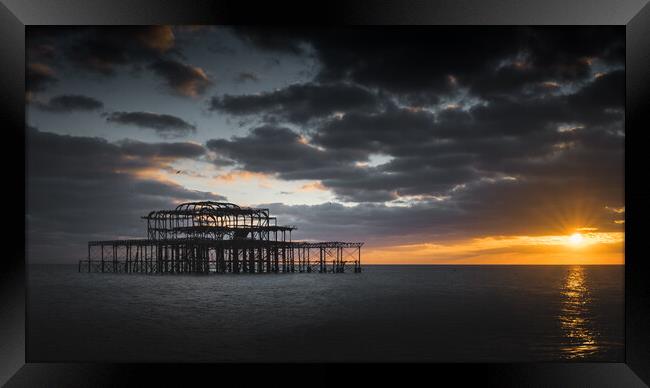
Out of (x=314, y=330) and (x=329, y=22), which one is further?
(x=314, y=330)

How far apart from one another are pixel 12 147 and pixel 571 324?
21016 millimetres

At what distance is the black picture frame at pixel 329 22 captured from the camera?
7250mm

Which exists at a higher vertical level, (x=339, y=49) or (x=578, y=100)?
(x=339, y=49)

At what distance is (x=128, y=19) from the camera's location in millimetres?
7434

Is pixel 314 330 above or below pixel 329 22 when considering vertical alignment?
below

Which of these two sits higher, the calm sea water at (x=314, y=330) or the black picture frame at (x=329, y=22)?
the black picture frame at (x=329, y=22)

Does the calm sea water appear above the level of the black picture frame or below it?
below

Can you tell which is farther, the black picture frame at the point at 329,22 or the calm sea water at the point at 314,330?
the calm sea water at the point at 314,330

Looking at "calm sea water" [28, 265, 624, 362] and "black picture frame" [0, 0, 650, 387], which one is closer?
"black picture frame" [0, 0, 650, 387]

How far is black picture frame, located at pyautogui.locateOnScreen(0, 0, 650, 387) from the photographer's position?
7.25 metres

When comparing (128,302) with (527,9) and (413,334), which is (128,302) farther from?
(527,9)

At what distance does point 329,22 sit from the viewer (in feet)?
24.1

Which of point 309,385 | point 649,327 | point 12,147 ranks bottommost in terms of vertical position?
point 309,385

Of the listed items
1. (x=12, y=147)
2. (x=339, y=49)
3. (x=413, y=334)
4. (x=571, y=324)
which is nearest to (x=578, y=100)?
(x=339, y=49)
